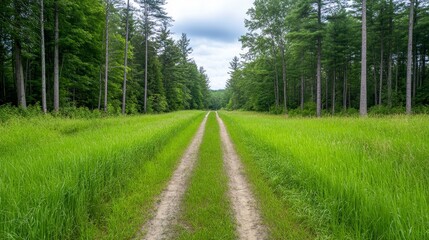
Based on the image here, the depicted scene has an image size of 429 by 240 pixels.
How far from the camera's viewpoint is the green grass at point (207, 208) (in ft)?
10.9

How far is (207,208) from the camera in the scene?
4.05m

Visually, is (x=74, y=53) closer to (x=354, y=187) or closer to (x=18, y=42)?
(x=18, y=42)

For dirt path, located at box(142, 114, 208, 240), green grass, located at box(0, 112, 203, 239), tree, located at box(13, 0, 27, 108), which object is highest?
tree, located at box(13, 0, 27, 108)

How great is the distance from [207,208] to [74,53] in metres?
23.4

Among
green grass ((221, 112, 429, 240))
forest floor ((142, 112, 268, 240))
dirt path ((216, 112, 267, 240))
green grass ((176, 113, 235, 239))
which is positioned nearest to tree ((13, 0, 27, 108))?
forest floor ((142, 112, 268, 240))

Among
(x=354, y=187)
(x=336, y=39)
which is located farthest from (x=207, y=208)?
(x=336, y=39)

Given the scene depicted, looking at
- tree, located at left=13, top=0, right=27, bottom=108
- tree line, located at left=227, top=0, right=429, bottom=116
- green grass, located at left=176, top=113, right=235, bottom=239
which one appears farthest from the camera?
tree line, located at left=227, top=0, right=429, bottom=116

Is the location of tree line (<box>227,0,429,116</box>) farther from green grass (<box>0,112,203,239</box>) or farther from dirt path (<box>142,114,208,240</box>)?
green grass (<box>0,112,203,239</box>)

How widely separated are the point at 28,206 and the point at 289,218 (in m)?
3.77

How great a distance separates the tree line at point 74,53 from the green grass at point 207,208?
14493 millimetres

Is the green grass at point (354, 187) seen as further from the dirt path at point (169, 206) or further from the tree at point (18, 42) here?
the tree at point (18, 42)

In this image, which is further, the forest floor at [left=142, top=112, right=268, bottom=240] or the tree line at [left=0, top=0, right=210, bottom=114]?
the tree line at [left=0, top=0, right=210, bottom=114]

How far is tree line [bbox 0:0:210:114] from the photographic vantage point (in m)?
15.0

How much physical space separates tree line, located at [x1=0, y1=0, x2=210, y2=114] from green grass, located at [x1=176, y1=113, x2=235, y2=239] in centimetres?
1449
